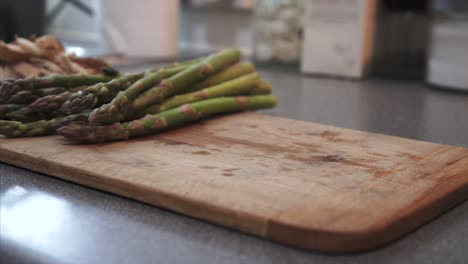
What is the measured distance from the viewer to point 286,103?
1.26 metres

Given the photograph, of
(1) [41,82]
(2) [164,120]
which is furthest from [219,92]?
(1) [41,82]

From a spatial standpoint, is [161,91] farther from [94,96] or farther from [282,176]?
[282,176]

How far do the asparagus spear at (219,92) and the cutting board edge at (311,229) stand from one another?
0.25 m

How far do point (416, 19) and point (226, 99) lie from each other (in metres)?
0.76

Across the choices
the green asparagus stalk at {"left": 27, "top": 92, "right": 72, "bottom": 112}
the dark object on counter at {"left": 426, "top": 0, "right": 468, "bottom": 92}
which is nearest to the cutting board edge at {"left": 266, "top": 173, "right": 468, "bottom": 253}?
the green asparagus stalk at {"left": 27, "top": 92, "right": 72, "bottom": 112}

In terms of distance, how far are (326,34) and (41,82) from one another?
2.88 ft

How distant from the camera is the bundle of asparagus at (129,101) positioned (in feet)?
2.62

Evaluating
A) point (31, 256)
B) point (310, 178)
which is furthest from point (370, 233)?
point (31, 256)

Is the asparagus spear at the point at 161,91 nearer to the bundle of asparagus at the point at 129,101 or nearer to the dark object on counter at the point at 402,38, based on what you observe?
the bundle of asparagus at the point at 129,101

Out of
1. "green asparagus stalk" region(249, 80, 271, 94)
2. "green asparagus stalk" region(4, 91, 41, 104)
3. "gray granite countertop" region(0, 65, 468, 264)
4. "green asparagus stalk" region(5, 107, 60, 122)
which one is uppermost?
"green asparagus stalk" region(4, 91, 41, 104)

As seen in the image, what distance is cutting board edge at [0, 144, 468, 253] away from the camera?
0.52m

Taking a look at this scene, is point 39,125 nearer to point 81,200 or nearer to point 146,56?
point 81,200

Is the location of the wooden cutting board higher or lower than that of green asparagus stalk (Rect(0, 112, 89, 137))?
lower

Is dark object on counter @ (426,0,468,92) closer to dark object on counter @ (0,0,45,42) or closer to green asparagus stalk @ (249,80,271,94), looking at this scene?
green asparagus stalk @ (249,80,271,94)
